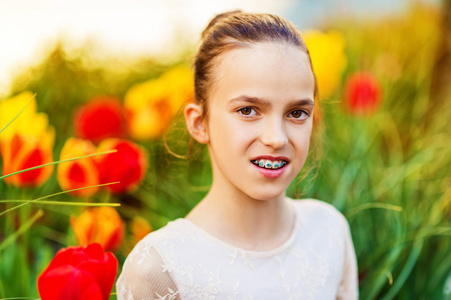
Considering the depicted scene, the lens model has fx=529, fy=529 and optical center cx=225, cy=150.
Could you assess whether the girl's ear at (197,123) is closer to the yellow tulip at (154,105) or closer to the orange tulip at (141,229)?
the orange tulip at (141,229)

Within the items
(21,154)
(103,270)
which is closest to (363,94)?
(21,154)

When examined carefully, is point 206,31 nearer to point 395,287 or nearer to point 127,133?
point 395,287

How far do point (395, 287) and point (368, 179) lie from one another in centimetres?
56

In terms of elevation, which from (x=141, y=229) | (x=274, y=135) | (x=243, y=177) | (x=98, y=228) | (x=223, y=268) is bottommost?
(x=141, y=229)

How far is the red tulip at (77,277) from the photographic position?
103cm

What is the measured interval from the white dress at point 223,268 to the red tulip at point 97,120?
42.8 inches

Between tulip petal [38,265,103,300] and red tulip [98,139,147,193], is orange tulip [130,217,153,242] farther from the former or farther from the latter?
tulip petal [38,265,103,300]

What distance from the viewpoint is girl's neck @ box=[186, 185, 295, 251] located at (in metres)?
1.26

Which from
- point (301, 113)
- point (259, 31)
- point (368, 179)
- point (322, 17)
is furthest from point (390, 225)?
point (322, 17)

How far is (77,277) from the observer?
103cm

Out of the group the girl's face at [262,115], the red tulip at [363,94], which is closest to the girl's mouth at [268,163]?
the girl's face at [262,115]

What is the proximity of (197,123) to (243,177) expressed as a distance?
0.20 meters

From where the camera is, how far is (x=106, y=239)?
63.3 inches

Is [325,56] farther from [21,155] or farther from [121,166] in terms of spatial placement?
[21,155]
